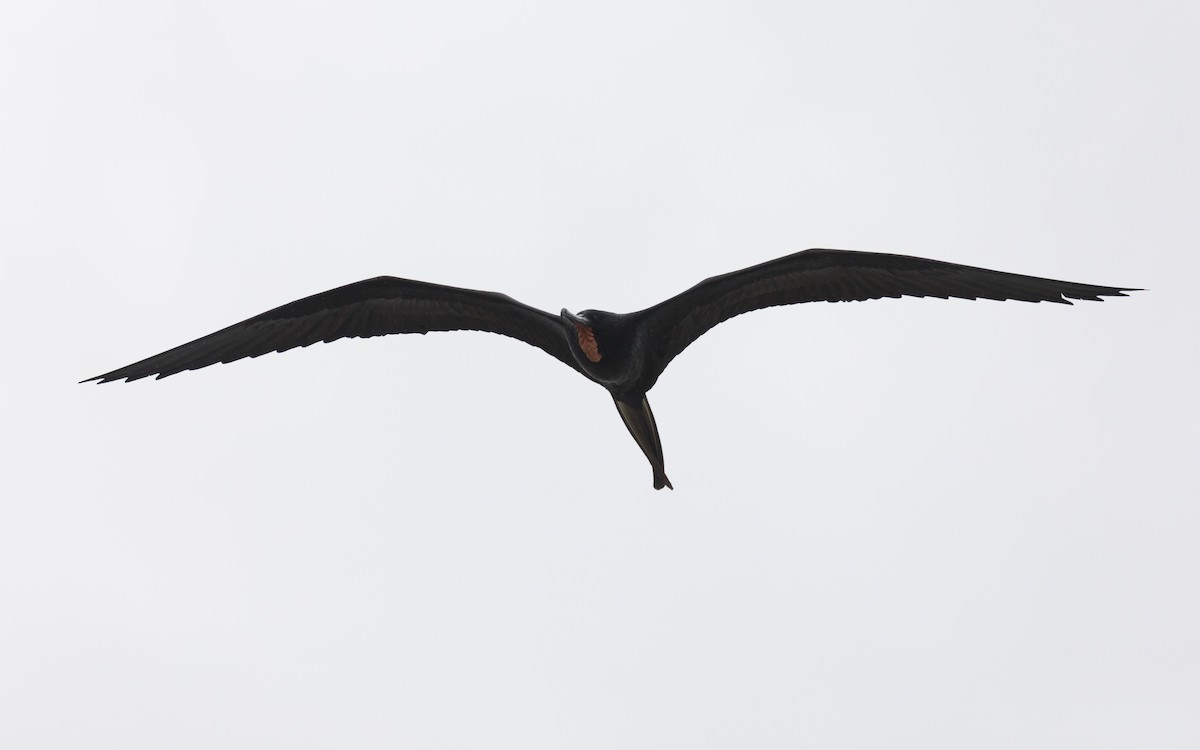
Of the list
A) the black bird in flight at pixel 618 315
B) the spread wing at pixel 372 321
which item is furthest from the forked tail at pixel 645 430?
the spread wing at pixel 372 321

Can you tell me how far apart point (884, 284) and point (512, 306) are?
3134 mm

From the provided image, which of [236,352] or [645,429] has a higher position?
[236,352]

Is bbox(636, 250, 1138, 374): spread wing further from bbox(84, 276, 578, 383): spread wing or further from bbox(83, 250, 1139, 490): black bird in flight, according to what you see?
bbox(84, 276, 578, 383): spread wing

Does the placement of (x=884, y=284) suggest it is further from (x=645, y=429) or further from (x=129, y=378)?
(x=129, y=378)

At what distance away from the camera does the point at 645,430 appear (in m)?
12.1

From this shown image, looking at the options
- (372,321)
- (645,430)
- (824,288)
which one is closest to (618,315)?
(645,430)

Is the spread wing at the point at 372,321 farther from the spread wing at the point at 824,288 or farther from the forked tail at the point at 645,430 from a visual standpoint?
the spread wing at the point at 824,288

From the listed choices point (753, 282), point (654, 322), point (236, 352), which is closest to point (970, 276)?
point (753, 282)

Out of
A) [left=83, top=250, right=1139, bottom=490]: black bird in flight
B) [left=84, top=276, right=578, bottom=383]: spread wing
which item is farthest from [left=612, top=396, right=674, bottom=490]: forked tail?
[left=84, top=276, right=578, bottom=383]: spread wing

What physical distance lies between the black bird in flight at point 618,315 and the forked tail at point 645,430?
0.04ft

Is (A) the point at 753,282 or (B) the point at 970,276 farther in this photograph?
(A) the point at 753,282

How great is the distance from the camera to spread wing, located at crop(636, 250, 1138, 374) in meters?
10.4

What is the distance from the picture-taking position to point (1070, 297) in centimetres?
1019

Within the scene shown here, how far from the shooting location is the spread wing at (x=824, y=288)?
10.4 m
